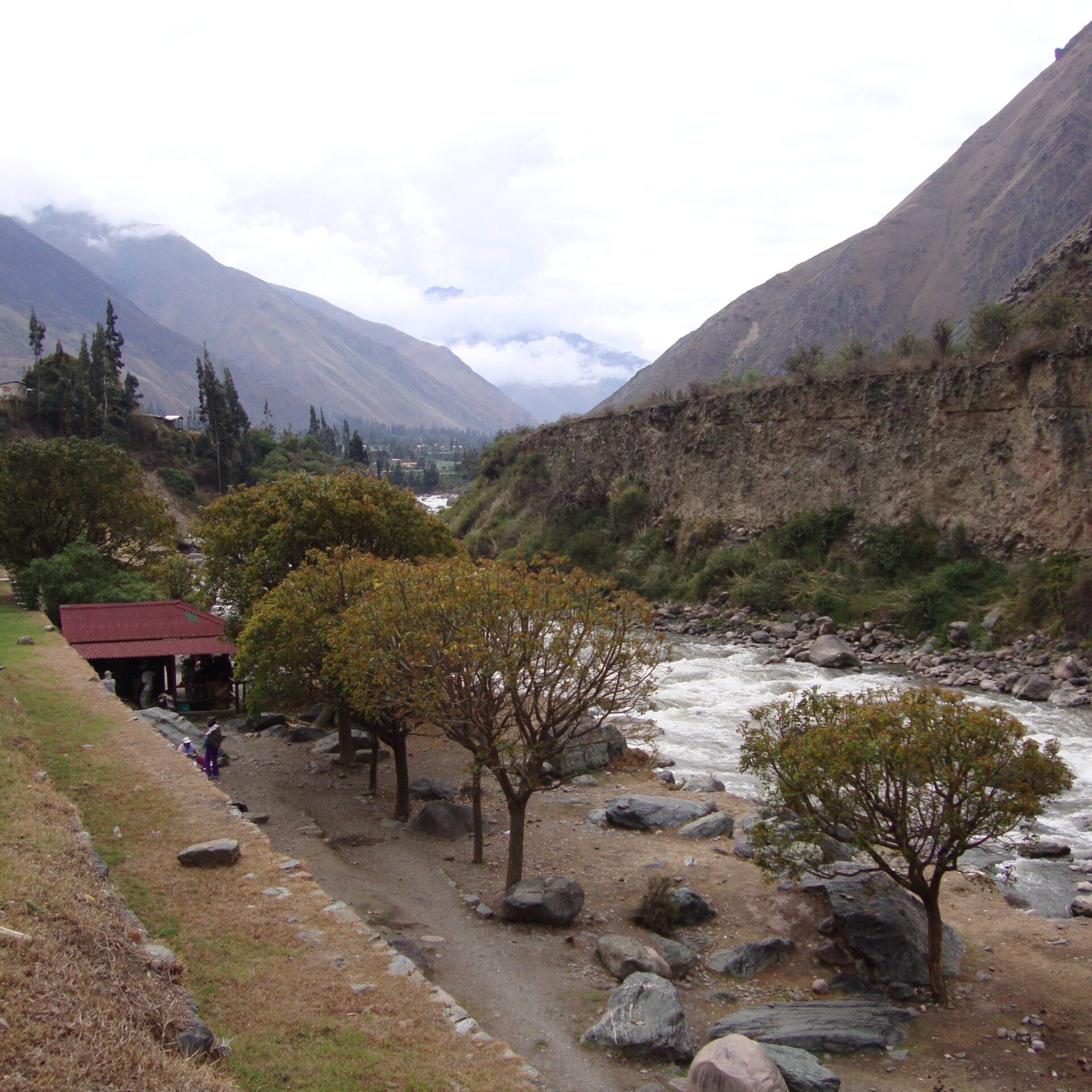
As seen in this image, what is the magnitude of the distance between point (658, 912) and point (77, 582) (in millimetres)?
22592

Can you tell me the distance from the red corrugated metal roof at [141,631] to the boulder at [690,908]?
14084mm

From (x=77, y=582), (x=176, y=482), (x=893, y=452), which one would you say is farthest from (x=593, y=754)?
(x=176, y=482)

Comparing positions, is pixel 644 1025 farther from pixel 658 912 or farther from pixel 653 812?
pixel 653 812

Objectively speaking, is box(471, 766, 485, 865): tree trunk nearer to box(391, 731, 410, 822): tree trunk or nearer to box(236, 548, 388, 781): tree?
box(391, 731, 410, 822): tree trunk

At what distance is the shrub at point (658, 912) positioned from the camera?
35.1ft

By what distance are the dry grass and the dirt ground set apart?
1.59 metres

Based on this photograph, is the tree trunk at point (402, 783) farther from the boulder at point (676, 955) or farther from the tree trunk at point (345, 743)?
the boulder at point (676, 955)

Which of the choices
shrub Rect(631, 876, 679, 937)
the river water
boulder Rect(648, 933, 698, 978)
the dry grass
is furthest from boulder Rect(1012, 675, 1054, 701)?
the dry grass

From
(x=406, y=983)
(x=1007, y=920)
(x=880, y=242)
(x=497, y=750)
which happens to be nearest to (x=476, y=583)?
(x=497, y=750)

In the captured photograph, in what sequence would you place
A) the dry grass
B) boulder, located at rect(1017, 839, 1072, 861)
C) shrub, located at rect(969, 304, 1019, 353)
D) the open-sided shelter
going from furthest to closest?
shrub, located at rect(969, 304, 1019, 353)
the open-sided shelter
boulder, located at rect(1017, 839, 1072, 861)
the dry grass

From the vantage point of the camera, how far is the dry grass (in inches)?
219

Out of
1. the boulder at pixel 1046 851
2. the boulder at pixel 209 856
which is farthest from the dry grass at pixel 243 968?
the boulder at pixel 1046 851

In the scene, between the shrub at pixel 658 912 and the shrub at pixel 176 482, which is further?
the shrub at pixel 176 482

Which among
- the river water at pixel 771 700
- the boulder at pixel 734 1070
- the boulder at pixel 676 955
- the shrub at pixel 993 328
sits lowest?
the river water at pixel 771 700
